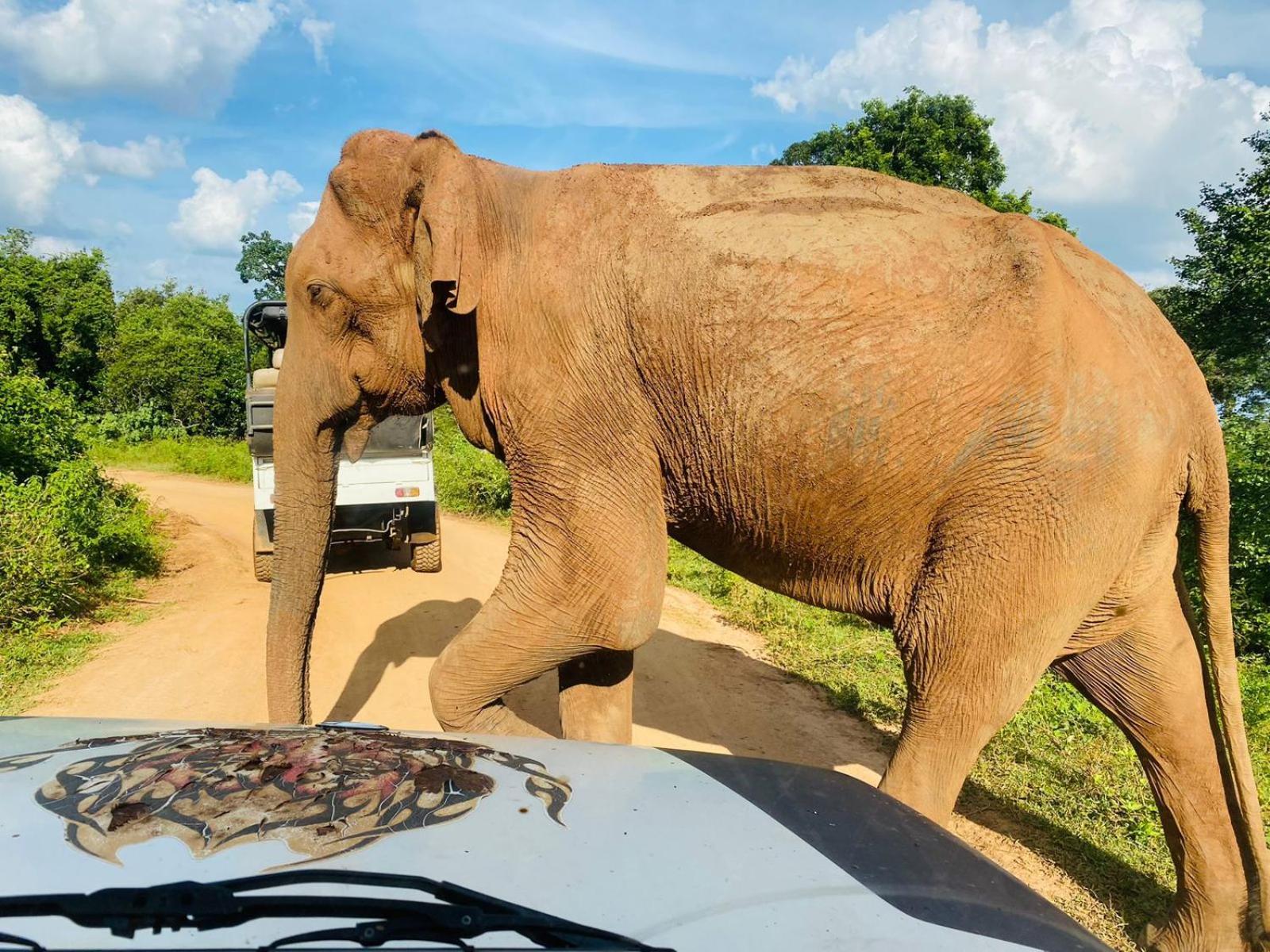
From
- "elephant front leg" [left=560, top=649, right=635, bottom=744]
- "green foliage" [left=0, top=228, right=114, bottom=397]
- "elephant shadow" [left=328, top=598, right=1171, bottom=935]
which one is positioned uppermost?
"green foliage" [left=0, top=228, right=114, bottom=397]

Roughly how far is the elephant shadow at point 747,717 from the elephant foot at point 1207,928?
225 mm

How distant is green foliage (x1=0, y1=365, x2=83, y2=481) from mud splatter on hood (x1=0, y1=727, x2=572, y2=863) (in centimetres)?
718

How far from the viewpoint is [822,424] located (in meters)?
2.79

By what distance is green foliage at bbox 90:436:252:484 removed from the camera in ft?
58.4

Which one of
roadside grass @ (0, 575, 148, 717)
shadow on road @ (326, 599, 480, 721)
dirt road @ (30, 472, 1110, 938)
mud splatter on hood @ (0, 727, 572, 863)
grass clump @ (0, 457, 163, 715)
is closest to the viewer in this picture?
mud splatter on hood @ (0, 727, 572, 863)

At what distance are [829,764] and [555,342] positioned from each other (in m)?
3.38

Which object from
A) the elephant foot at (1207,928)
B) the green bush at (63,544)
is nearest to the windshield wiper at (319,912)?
the elephant foot at (1207,928)

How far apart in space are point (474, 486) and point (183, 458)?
30.3ft

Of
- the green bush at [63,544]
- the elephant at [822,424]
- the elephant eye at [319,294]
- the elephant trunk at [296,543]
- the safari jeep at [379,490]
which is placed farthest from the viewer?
the safari jeep at [379,490]

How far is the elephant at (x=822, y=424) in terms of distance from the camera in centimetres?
267

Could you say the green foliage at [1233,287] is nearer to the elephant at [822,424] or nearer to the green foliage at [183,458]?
the elephant at [822,424]

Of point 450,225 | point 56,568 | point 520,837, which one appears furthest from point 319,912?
point 56,568

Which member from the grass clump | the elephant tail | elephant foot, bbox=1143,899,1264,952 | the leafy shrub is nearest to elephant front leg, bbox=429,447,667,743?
the elephant tail

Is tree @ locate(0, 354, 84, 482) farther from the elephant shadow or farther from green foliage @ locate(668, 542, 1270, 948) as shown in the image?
green foliage @ locate(668, 542, 1270, 948)
